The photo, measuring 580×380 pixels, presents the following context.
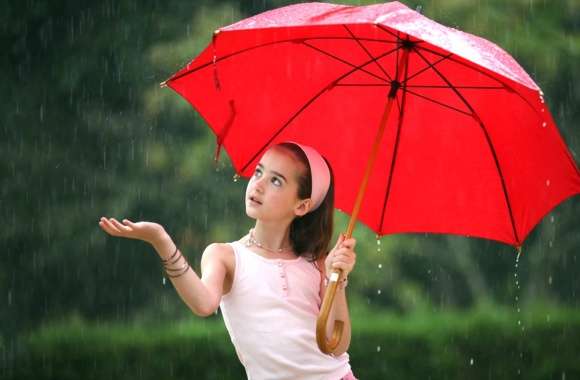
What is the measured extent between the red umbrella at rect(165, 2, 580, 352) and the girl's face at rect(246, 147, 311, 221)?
22 cm

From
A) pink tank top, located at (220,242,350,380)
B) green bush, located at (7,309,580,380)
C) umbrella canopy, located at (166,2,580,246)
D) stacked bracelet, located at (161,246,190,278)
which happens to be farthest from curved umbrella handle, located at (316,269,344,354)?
green bush, located at (7,309,580,380)

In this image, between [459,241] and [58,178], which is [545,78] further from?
[58,178]

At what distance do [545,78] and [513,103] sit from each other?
15.9 feet

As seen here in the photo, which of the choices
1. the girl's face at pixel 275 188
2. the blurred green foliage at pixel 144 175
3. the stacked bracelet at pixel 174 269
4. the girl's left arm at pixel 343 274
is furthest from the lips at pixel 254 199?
the blurred green foliage at pixel 144 175

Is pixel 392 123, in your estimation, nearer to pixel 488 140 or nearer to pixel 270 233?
pixel 488 140

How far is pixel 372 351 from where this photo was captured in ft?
23.0

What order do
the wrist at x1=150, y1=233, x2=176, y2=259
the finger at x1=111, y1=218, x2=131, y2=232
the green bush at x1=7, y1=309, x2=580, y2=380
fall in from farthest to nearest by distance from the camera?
1. the green bush at x1=7, y1=309, x2=580, y2=380
2. the wrist at x1=150, y1=233, x2=176, y2=259
3. the finger at x1=111, y1=218, x2=131, y2=232

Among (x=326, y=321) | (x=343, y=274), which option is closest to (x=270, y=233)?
(x=343, y=274)

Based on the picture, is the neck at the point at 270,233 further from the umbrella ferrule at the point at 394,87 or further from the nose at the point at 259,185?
the umbrella ferrule at the point at 394,87

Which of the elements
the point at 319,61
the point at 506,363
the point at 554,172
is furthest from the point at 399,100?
the point at 506,363

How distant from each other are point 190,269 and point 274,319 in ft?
1.39

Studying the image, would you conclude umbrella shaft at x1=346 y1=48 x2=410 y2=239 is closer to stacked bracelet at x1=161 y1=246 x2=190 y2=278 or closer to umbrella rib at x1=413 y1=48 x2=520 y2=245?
umbrella rib at x1=413 y1=48 x2=520 y2=245

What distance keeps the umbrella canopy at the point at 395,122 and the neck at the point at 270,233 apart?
1.03 ft

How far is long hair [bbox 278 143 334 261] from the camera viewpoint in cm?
394
